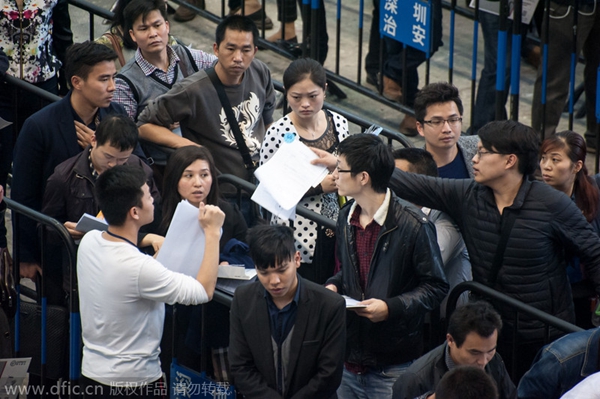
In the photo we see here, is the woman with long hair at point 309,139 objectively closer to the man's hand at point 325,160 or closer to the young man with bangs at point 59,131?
the man's hand at point 325,160

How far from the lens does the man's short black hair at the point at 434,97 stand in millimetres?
6281

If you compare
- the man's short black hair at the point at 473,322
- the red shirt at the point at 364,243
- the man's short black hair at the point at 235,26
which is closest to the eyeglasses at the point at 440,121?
the red shirt at the point at 364,243

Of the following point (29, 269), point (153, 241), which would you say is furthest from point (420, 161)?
point (29, 269)

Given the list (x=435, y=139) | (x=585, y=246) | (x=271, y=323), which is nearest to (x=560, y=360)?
(x=585, y=246)

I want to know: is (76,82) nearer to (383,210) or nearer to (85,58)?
(85,58)

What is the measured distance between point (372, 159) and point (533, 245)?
0.88m

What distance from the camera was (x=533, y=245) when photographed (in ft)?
17.4

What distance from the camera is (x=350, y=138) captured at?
5398mm

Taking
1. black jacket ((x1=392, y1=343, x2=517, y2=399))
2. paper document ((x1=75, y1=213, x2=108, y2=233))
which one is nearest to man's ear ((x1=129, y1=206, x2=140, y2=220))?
paper document ((x1=75, y1=213, x2=108, y2=233))

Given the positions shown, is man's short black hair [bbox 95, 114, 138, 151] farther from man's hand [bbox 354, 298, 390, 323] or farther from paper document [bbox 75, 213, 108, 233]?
man's hand [bbox 354, 298, 390, 323]

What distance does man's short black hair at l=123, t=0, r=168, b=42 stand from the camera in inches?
267

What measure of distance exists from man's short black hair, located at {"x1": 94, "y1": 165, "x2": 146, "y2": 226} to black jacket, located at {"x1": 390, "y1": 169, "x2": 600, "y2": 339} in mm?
1629

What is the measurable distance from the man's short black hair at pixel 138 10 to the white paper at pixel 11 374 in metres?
2.21

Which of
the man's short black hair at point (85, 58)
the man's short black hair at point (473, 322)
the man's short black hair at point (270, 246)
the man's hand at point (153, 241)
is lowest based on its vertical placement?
the man's hand at point (153, 241)
